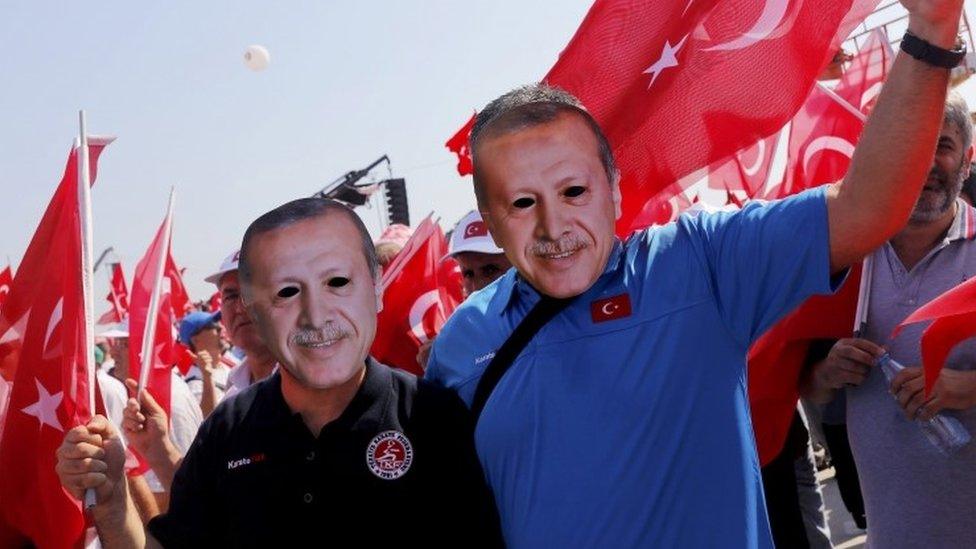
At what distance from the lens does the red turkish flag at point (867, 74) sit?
468 centimetres

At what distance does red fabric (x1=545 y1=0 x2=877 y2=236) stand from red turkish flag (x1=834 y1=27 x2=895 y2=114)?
1711 mm

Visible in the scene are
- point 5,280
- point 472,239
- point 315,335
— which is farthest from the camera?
point 5,280

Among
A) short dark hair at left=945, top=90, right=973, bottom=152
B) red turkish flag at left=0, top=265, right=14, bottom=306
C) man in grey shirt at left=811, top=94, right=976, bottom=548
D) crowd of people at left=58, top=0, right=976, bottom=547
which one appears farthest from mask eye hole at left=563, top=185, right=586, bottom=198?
red turkish flag at left=0, top=265, right=14, bottom=306

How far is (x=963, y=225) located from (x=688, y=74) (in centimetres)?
88

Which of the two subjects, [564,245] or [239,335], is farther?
[239,335]

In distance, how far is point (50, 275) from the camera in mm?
3449

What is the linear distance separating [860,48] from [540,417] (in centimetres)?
304

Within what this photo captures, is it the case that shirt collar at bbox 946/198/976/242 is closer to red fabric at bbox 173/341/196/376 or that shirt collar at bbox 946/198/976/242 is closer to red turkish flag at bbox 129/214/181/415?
red turkish flag at bbox 129/214/181/415

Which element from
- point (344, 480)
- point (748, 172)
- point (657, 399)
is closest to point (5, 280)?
point (748, 172)

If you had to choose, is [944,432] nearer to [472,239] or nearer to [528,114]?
[528,114]

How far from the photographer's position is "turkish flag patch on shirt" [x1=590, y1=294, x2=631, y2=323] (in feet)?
7.84

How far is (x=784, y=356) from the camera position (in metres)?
3.50

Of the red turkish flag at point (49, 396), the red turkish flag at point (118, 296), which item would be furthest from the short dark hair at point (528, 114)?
the red turkish flag at point (118, 296)

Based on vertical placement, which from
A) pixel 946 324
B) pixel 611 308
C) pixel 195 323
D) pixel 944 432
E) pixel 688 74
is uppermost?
pixel 688 74
